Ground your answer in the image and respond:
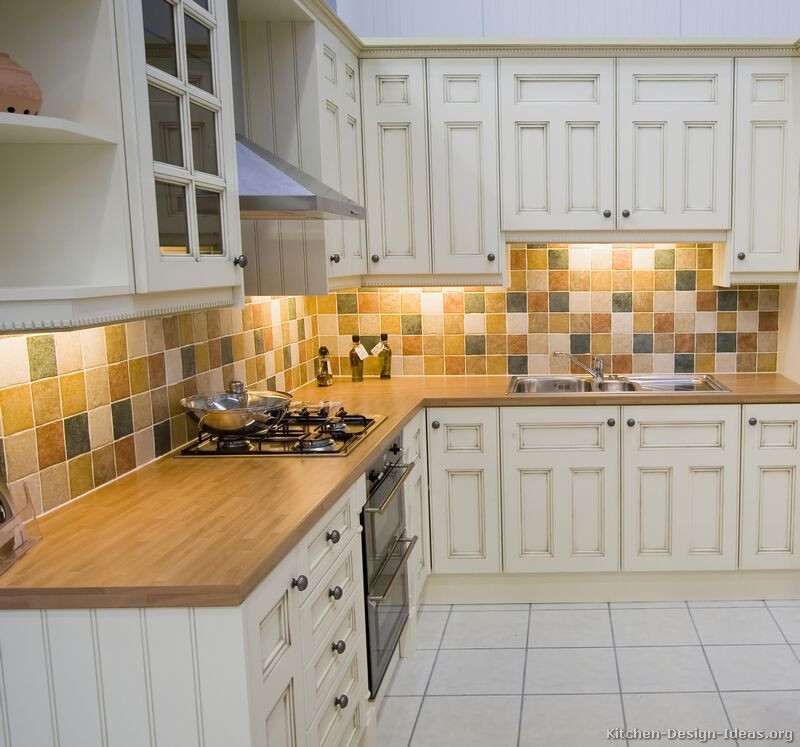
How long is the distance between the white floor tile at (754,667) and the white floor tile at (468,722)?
74 centimetres

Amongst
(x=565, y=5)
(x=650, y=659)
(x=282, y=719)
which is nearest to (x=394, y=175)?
(x=565, y=5)

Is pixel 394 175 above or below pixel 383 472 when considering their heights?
above

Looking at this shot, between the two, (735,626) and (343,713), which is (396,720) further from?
(735,626)

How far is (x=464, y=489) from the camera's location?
3.68 m

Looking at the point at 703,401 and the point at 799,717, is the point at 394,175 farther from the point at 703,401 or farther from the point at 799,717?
the point at 799,717

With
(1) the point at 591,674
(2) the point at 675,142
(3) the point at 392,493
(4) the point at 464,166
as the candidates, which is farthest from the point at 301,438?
(2) the point at 675,142

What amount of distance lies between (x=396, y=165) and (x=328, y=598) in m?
2.08

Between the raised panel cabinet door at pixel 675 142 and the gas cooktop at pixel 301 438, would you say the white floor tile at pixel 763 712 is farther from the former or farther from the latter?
the raised panel cabinet door at pixel 675 142

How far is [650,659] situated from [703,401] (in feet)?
3.34

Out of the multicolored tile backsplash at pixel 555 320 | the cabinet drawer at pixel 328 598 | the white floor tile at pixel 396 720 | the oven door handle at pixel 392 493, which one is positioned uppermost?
the multicolored tile backsplash at pixel 555 320

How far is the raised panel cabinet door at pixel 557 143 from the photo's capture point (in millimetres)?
3656

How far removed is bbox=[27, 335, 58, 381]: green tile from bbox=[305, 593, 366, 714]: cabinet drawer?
0.92 meters

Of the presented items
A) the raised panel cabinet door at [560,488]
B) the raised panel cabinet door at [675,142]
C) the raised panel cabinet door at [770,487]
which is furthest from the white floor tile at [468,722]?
the raised panel cabinet door at [675,142]

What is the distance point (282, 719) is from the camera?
186 centimetres
